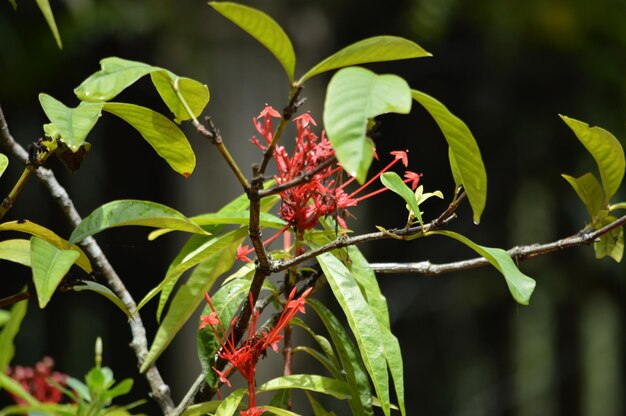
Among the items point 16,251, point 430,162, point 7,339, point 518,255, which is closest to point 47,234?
point 16,251

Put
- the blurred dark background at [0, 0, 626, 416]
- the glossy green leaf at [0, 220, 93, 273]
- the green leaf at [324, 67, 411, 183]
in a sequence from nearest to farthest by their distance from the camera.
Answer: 1. the green leaf at [324, 67, 411, 183]
2. the glossy green leaf at [0, 220, 93, 273]
3. the blurred dark background at [0, 0, 626, 416]

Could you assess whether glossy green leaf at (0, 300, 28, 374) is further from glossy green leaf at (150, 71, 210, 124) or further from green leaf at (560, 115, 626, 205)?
green leaf at (560, 115, 626, 205)

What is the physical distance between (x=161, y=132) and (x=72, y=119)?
0.06m

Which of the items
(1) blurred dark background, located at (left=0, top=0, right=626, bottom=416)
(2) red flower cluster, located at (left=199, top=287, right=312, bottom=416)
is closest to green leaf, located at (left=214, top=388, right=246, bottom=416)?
(2) red flower cluster, located at (left=199, top=287, right=312, bottom=416)

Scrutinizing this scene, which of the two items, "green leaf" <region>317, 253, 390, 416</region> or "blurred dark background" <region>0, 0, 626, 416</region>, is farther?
"blurred dark background" <region>0, 0, 626, 416</region>

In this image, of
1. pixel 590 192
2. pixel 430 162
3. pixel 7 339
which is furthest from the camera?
pixel 430 162

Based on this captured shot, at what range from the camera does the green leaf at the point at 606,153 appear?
44cm

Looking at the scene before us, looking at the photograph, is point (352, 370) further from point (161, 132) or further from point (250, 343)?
point (161, 132)

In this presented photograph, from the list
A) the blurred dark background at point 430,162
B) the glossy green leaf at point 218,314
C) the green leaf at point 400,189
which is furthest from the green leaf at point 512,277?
the blurred dark background at point 430,162

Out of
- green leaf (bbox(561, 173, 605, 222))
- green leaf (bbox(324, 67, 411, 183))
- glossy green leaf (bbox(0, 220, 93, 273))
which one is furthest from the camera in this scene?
green leaf (bbox(561, 173, 605, 222))

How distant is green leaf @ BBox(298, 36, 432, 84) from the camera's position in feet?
1.01

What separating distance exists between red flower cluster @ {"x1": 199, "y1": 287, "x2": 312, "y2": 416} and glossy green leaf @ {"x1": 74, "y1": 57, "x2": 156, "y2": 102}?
0.42ft

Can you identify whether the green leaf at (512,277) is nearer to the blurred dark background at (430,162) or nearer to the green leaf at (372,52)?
the green leaf at (372,52)

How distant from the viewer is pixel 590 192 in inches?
18.8
